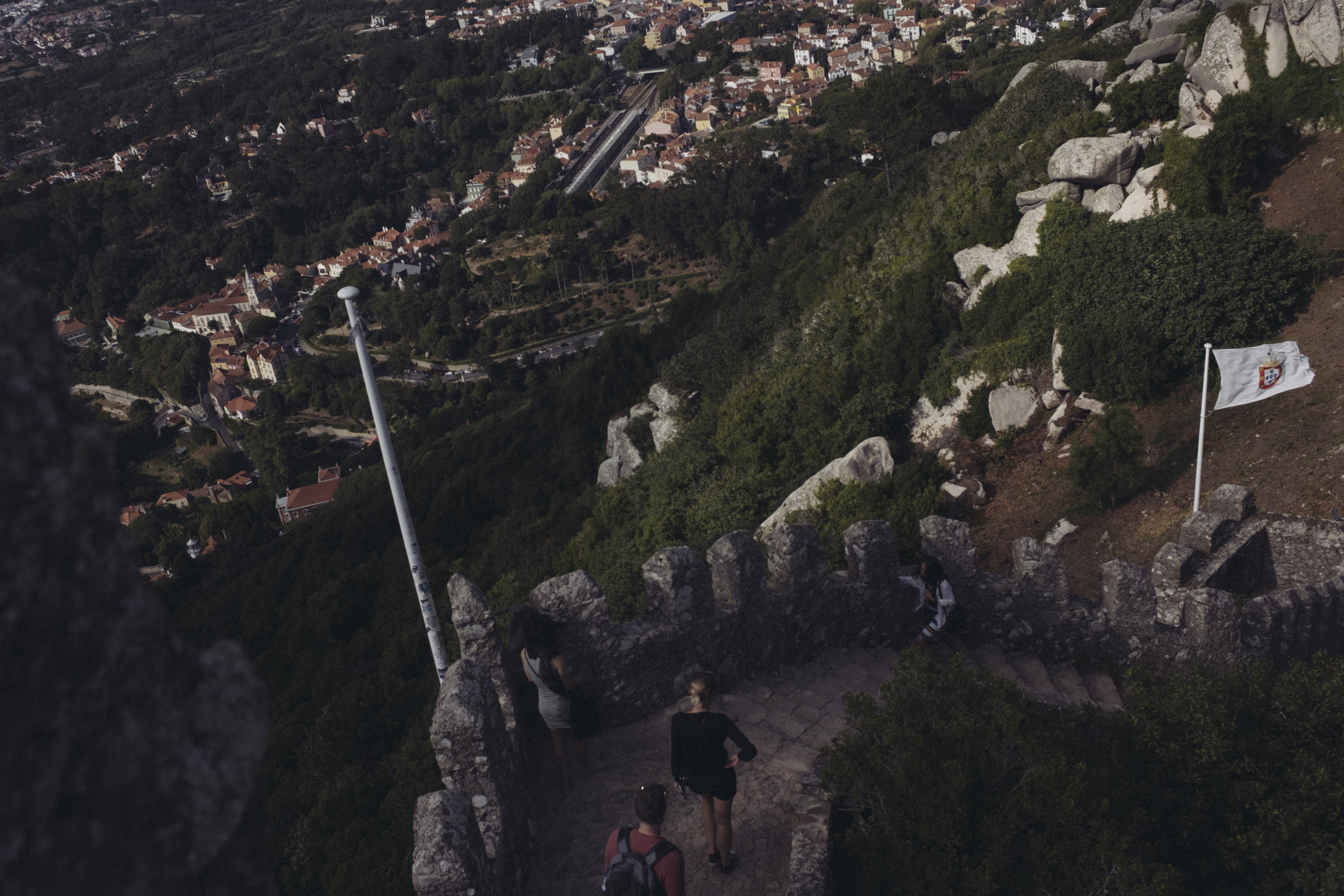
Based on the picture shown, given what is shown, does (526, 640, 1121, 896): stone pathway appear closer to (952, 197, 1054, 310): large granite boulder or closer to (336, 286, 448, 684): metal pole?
(336, 286, 448, 684): metal pole

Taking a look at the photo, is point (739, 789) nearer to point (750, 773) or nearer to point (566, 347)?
point (750, 773)

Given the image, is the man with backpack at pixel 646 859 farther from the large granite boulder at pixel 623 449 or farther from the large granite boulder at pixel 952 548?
the large granite boulder at pixel 623 449

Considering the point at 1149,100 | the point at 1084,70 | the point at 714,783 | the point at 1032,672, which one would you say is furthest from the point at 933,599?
the point at 1084,70

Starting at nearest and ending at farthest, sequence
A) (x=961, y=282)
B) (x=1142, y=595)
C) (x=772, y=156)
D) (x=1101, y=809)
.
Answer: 1. (x=1101, y=809)
2. (x=1142, y=595)
3. (x=961, y=282)
4. (x=772, y=156)

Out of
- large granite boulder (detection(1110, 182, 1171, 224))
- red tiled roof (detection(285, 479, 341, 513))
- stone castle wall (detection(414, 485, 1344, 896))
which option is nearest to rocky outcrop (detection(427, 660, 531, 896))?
stone castle wall (detection(414, 485, 1344, 896))

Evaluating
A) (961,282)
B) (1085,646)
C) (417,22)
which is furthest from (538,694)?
(417,22)

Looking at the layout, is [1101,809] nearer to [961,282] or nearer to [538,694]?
[538,694]
